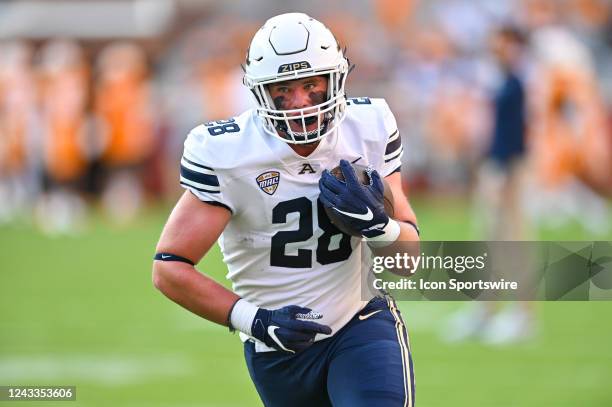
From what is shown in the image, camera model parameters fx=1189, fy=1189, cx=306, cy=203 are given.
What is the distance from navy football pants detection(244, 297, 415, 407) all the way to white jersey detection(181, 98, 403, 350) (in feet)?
0.23

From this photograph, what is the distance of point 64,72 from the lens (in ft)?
55.2

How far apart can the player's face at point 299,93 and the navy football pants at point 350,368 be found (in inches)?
28.5

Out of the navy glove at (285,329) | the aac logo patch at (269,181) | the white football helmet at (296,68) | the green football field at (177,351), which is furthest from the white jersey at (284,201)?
the green football field at (177,351)

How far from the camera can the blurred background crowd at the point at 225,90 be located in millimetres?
16188

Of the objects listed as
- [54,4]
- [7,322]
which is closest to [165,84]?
[54,4]

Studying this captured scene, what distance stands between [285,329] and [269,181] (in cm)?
50

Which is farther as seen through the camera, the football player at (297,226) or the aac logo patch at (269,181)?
the aac logo patch at (269,181)

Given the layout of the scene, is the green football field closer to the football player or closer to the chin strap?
the football player

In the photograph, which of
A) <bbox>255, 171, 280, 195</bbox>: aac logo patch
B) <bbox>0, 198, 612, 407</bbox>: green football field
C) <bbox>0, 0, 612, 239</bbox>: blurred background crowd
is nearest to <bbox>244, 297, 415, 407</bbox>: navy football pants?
<bbox>255, 171, 280, 195</bbox>: aac logo patch

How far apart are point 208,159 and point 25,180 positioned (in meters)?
14.2

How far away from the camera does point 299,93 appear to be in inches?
150

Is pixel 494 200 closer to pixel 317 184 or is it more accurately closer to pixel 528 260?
pixel 528 260

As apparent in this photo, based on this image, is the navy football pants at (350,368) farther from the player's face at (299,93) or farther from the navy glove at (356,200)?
the player's face at (299,93)

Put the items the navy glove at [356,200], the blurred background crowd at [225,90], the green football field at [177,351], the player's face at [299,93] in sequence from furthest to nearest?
the blurred background crowd at [225,90] → the green football field at [177,351] → the player's face at [299,93] → the navy glove at [356,200]
